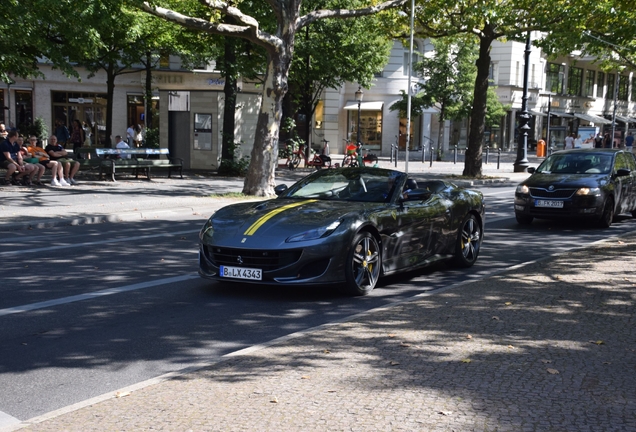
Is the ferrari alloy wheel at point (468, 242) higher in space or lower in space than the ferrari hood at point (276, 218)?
lower

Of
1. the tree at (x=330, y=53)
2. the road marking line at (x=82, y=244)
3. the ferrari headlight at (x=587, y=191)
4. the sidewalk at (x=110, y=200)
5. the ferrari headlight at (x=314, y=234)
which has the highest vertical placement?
the tree at (x=330, y=53)

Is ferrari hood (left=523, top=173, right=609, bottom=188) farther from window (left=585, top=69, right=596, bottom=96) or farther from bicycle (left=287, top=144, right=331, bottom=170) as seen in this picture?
window (left=585, top=69, right=596, bottom=96)

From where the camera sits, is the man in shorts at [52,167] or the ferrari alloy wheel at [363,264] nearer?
the ferrari alloy wheel at [363,264]

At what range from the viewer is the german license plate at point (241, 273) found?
786 cm

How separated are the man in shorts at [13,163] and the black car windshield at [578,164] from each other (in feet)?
42.1

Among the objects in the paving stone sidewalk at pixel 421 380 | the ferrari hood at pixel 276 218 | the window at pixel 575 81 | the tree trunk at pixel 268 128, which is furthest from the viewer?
the window at pixel 575 81

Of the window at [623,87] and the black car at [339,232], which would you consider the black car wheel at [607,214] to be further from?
the window at [623,87]

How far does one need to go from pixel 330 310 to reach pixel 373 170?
2619 millimetres

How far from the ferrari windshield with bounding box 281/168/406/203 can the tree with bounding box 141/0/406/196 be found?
9.56 metres

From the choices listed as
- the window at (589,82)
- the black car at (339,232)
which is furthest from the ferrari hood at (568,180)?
the window at (589,82)

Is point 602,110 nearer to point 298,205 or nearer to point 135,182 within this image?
point 135,182

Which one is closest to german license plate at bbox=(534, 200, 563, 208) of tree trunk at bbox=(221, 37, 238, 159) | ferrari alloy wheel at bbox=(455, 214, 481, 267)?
ferrari alloy wheel at bbox=(455, 214, 481, 267)

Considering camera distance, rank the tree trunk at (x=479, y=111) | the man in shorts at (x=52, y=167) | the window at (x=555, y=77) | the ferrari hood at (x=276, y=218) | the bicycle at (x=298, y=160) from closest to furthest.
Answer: the ferrari hood at (x=276, y=218), the man in shorts at (x=52, y=167), the tree trunk at (x=479, y=111), the bicycle at (x=298, y=160), the window at (x=555, y=77)

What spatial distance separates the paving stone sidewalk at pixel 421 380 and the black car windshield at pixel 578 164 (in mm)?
8512
